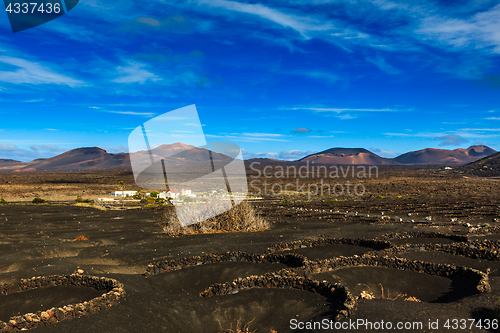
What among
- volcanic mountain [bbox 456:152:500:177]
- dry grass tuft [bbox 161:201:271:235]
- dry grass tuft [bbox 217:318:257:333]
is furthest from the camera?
volcanic mountain [bbox 456:152:500:177]

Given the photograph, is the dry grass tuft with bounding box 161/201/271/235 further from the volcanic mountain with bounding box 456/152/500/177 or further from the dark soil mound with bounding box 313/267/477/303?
the volcanic mountain with bounding box 456/152/500/177

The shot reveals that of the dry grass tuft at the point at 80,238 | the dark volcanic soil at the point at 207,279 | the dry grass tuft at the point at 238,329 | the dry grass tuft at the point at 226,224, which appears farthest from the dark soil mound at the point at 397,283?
the dry grass tuft at the point at 80,238

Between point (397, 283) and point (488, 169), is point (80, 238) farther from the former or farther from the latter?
point (488, 169)

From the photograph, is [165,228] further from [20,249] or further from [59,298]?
[59,298]

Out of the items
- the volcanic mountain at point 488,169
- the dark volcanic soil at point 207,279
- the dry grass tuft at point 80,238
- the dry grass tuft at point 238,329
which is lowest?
the dry grass tuft at point 238,329

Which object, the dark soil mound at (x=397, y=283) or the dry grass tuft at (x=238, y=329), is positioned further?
the dark soil mound at (x=397, y=283)

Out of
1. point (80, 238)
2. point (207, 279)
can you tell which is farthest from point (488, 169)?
point (80, 238)

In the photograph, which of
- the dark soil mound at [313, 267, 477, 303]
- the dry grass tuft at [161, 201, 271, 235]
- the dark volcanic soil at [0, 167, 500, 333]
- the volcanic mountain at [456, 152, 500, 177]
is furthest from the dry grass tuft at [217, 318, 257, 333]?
the volcanic mountain at [456, 152, 500, 177]

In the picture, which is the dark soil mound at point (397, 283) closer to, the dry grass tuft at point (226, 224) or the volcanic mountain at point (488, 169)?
the dry grass tuft at point (226, 224)
